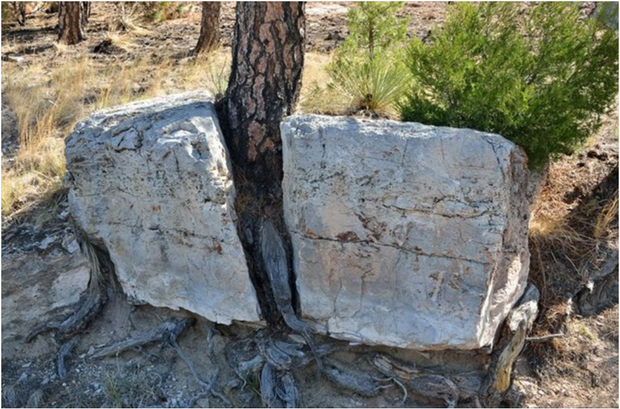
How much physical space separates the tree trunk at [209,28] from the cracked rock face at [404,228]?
5.16m

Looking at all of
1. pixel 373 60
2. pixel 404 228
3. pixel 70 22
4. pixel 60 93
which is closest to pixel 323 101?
pixel 373 60

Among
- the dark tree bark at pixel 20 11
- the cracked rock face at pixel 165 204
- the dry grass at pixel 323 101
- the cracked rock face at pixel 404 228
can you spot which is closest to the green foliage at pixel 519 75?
the cracked rock face at pixel 404 228

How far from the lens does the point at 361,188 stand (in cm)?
406

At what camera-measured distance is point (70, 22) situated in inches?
398

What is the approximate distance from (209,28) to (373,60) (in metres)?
3.98

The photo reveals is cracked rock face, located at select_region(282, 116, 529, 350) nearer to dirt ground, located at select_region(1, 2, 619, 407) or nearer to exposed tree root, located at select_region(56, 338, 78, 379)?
dirt ground, located at select_region(1, 2, 619, 407)

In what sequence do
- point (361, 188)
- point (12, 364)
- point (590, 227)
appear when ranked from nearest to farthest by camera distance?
point (361, 188)
point (12, 364)
point (590, 227)

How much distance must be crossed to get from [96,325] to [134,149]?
1.29m

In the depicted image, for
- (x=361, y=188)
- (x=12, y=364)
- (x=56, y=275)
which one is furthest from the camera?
(x=56, y=275)

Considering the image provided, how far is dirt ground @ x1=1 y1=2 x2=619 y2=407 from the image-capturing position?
4355 mm

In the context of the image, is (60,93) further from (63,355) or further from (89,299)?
(63,355)

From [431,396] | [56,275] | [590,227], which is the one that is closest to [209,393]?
[431,396]

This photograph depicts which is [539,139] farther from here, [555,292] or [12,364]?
[12,364]

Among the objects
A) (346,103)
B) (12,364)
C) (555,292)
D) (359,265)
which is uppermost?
(346,103)
